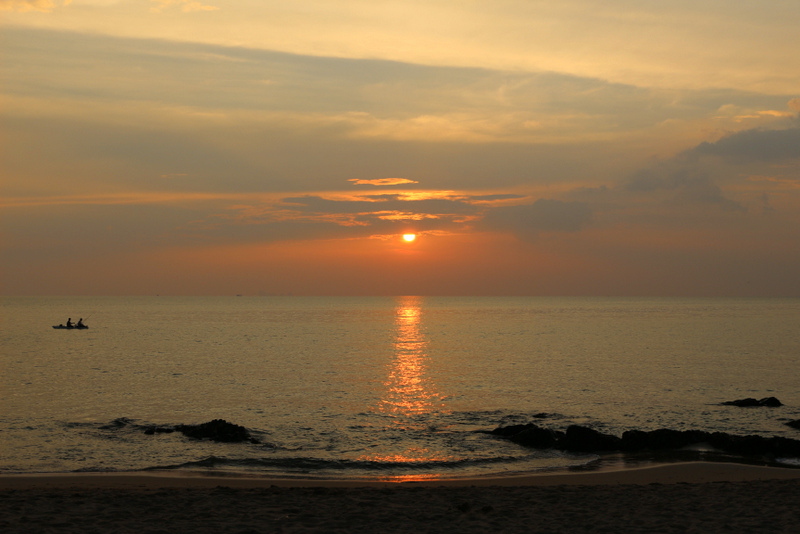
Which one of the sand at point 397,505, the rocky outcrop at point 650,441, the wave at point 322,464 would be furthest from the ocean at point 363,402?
the sand at point 397,505

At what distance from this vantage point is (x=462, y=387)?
51094mm

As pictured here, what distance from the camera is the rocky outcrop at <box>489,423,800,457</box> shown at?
2681 cm

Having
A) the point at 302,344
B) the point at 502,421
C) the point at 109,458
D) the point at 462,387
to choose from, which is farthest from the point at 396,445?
the point at 302,344

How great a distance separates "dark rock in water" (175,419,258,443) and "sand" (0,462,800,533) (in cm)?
656

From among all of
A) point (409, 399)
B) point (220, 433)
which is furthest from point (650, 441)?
point (409, 399)

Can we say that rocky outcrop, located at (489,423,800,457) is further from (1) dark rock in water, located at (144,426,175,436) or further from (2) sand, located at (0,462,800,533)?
(1) dark rock in water, located at (144,426,175,436)

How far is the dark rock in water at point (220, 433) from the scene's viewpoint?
1168 inches

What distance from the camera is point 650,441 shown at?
28.2 m

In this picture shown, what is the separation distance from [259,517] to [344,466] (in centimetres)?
932

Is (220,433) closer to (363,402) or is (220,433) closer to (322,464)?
(322,464)

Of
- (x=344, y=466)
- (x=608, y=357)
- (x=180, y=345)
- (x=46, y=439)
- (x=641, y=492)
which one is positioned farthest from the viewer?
(x=180, y=345)

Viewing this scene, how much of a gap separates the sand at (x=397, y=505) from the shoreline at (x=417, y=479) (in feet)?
0.24

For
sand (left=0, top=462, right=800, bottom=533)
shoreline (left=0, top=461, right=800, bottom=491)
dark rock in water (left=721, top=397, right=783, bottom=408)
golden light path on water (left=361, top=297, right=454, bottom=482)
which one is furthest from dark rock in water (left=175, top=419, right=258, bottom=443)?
dark rock in water (left=721, top=397, right=783, bottom=408)

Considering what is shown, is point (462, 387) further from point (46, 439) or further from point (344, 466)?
point (46, 439)
